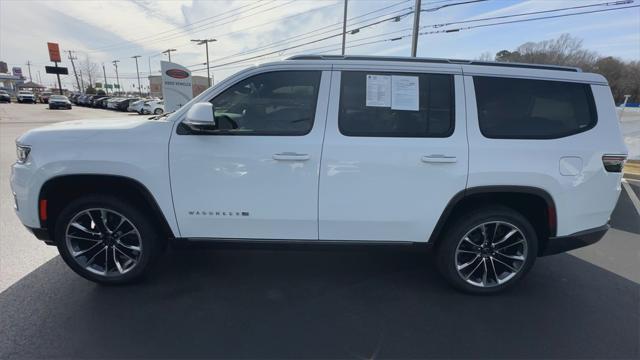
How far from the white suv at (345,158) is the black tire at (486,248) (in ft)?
0.09

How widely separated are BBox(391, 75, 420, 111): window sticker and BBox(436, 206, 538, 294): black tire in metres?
1.10

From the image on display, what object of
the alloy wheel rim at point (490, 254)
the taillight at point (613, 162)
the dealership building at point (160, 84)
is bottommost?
the alloy wheel rim at point (490, 254)

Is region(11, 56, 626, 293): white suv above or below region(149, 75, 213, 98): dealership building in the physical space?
below

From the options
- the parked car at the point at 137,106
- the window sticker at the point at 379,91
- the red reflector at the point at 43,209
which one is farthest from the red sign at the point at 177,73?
the parked car at the point at 137,106

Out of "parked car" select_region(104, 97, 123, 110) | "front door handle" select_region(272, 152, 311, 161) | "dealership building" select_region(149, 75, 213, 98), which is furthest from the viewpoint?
"parked car" select_region(104, 97, 123, 110)

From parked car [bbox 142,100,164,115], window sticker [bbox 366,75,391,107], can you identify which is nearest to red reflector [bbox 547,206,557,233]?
window sticker [bbox 366,75,391,107]

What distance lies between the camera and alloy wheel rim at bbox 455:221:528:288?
3148mm

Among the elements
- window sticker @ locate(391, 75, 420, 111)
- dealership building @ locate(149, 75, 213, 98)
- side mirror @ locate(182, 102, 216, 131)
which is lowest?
side mirror @ locate(182, 102, 216, 131)

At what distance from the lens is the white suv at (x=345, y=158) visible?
9.28ft

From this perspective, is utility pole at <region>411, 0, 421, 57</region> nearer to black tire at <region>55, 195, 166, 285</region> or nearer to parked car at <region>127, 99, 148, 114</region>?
black tire at <region>55, 195, 166, 285</region>

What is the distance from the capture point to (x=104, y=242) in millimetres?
3137

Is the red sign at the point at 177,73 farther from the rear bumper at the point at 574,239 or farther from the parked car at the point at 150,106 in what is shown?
the parked car at the point at 150,106

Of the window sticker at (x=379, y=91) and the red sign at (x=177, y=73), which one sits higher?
the red sign at (x=177, y=73)

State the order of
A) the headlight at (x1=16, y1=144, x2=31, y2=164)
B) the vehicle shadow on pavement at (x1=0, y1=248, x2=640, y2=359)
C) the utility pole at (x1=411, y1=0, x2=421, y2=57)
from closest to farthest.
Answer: the vehicle shadow on pavement at (x1=0, y1=248, x2=640, y2=359), the headlight at (x1=16, y1=144, x2=31, y2=164), the utility pole at (x1=411, y1=0, x2=421, y2=57)
